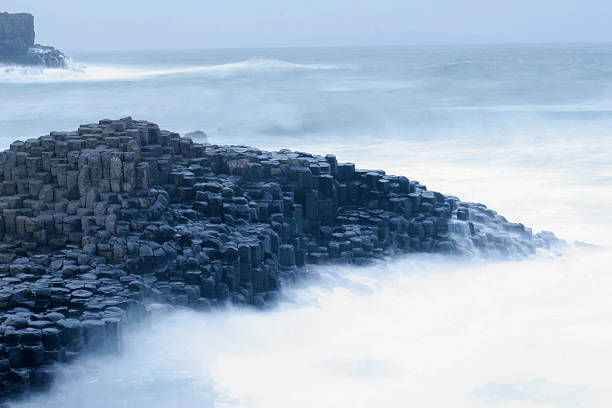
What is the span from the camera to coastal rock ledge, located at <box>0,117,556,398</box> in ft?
24.5

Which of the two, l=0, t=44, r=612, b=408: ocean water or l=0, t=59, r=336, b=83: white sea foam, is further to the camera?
l=0, t=59, r=336, b=83: white sea foam

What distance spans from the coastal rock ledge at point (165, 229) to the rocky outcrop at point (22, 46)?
49.7 meters

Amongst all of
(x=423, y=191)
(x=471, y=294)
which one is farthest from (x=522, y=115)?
(x=471, y=294)

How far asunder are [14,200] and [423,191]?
19.2 ft

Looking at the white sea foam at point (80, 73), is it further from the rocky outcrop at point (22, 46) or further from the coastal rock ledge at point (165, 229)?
the coastal rock ledge at point (165, 229)

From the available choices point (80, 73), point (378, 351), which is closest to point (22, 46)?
point (80, 73)

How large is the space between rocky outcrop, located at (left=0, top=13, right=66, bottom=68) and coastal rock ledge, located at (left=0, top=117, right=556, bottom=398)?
49.7m

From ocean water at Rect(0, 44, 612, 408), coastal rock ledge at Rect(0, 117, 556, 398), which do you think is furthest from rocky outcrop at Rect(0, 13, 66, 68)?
coastal rock ledge at Rect(0, 117, 556, 398)

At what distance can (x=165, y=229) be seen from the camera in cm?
892

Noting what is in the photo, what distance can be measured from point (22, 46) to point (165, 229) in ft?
→ 178

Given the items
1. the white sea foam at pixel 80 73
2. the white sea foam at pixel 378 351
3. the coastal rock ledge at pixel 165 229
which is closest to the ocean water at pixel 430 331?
the white sea foam at pixel 378 351

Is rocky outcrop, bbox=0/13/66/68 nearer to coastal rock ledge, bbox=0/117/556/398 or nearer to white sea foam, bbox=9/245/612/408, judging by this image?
coastal rock ledge, bbox=0/117/556/398

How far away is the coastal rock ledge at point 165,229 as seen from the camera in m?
7.46

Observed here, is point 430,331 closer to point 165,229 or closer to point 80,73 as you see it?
point 165,229
